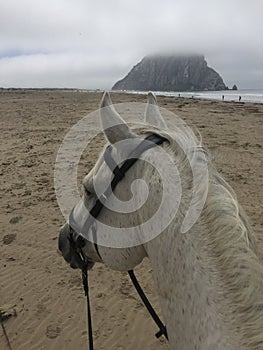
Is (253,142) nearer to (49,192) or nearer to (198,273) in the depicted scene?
(49,192)

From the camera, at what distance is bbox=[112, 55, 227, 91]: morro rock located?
4072 inches

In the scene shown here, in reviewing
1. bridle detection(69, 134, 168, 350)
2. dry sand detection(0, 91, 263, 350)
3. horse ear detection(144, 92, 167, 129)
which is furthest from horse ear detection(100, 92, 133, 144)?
dry sand detection(0, 91, 263, 350)

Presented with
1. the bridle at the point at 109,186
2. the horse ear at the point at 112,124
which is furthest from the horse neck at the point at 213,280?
the horse ear at the point at 112,124

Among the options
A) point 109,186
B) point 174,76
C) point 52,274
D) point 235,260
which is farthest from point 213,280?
point 174,76

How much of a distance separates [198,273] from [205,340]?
226mm

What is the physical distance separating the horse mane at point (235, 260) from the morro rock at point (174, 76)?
100457 millimetres

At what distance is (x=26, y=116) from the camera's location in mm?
18812

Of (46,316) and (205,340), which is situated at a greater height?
(205,340)

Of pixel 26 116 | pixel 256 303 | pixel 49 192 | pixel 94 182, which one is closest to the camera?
pixel 256 303

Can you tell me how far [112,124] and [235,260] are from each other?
77 centimetres

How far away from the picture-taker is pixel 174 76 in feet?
356

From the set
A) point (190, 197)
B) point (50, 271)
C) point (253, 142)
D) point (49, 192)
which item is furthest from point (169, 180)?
point (253, 142)

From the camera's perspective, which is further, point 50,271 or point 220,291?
point 50,271

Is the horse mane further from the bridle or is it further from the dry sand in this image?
the dry sand
